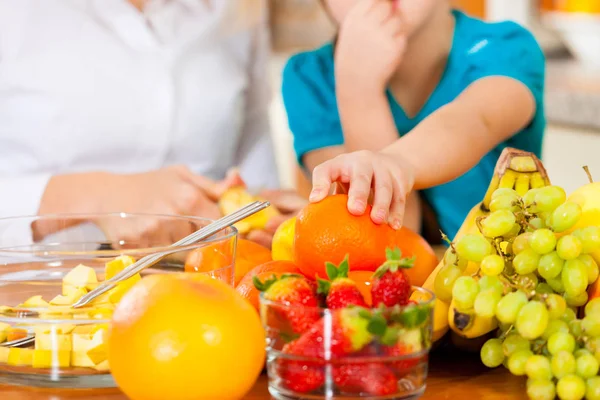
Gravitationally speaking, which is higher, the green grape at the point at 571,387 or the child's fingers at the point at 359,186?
the child's fingers at the point at 359,186

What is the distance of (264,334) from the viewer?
1.87 feet

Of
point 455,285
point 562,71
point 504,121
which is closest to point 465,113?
point 504,121

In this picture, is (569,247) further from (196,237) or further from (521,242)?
(196,237)

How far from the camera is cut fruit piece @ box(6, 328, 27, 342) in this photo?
660 mm

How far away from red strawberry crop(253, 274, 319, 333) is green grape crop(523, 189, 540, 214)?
0.65ft

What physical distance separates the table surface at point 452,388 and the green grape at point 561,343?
8 cm

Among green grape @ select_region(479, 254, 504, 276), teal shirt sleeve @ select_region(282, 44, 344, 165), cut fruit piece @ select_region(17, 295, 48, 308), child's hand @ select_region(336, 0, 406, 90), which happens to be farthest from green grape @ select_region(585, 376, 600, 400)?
teal shirt sleeve @ select_region(282, 44, 344, 165)

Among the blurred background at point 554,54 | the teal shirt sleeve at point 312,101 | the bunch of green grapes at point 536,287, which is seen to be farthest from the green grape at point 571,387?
the blurred background at point 554,54

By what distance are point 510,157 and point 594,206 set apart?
3.4 inches

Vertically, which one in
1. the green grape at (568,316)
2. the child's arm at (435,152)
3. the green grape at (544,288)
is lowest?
the green grape at (568,316)

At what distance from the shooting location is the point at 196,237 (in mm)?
745

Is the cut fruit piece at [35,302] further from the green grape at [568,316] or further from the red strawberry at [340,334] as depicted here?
the green grape at [568,316]

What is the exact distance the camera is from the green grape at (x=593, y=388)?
0.55 m

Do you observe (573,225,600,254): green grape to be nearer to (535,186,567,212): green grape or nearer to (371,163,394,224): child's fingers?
(535,186,567,212): green grape
